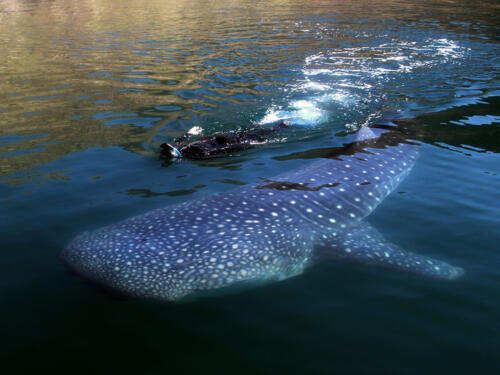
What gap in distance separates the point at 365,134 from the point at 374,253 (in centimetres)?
399

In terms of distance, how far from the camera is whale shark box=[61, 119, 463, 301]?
450 centimetres

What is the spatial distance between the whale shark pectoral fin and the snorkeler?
3351 mm

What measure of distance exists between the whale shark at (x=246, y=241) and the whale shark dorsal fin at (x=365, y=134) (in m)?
1.72

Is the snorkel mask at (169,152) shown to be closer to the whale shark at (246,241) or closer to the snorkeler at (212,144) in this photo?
the snorkeler at (212,144)

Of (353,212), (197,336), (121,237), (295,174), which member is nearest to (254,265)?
(197,336)

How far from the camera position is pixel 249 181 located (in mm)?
7250

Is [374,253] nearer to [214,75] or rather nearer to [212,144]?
[212,144]

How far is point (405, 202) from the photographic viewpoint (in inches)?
264

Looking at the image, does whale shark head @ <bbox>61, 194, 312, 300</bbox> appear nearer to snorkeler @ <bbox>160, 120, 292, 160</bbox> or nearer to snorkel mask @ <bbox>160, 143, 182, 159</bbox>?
snorkel mask @ <bbox>160, 143, 182, 159</bbox>

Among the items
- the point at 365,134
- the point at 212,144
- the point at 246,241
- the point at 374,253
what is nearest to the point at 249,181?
the point at 212,144

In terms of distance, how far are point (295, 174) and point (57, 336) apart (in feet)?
13.4

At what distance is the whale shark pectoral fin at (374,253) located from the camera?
5008mm

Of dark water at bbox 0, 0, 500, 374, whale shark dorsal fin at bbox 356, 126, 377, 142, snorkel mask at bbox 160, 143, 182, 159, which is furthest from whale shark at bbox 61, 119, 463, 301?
snorkel mask at bbox 160, 143, 182, 159

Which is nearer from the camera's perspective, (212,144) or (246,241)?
(246,241)
